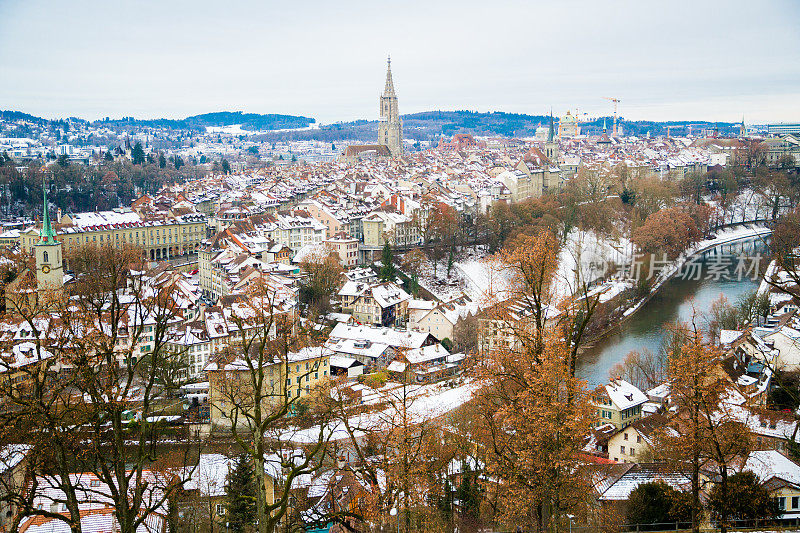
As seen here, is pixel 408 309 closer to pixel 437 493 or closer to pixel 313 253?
pixel 313 253

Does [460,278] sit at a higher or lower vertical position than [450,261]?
lower

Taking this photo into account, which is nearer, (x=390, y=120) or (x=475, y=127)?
(x=390, y=120)

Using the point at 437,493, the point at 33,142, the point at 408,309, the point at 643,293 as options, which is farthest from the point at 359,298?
the point at 33,142

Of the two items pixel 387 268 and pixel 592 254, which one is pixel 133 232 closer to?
pixel 387 268

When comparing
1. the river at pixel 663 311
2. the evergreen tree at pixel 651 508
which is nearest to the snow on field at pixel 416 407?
the river at pixel 663 311

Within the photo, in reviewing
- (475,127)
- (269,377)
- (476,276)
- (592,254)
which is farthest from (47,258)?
(475,127)

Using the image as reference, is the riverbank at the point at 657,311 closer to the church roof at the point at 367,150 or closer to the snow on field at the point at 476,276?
the snow on field at the point at 476,276
